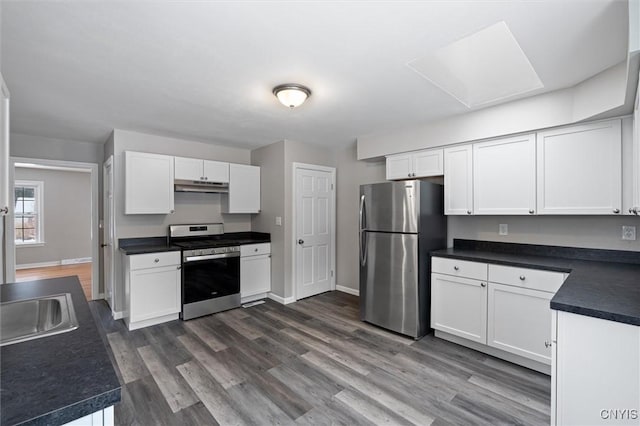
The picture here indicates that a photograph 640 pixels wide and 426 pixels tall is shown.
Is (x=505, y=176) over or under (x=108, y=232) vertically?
over

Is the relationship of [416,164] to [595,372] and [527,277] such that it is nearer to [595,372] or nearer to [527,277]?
[527,277]

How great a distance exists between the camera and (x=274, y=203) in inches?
173

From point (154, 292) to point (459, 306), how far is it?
331cm

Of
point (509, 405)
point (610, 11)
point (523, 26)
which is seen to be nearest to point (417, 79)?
point (523, 26)

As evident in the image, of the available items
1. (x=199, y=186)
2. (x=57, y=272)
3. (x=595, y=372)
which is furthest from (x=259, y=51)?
(x=57, y=272)

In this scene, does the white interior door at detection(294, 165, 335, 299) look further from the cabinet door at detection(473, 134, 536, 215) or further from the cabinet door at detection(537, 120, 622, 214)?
the cabinet door at detection(537, 120, 622, 214)

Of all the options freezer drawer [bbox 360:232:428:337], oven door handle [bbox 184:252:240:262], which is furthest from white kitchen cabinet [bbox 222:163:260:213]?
freezer drawer [bbox 360:232:428:337]

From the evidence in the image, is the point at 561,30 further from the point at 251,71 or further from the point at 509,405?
the point at 509,405

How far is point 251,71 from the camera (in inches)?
85.4

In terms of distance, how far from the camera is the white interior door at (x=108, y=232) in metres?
3.73

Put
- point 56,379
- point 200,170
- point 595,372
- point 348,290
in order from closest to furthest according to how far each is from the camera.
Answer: point 56,379 → point 595,372 → point 200,170 → point 348,290

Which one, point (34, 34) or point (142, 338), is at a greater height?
→ point (34, 34)

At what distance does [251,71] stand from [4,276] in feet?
13.9

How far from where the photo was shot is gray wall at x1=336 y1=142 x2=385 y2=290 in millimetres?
4590
